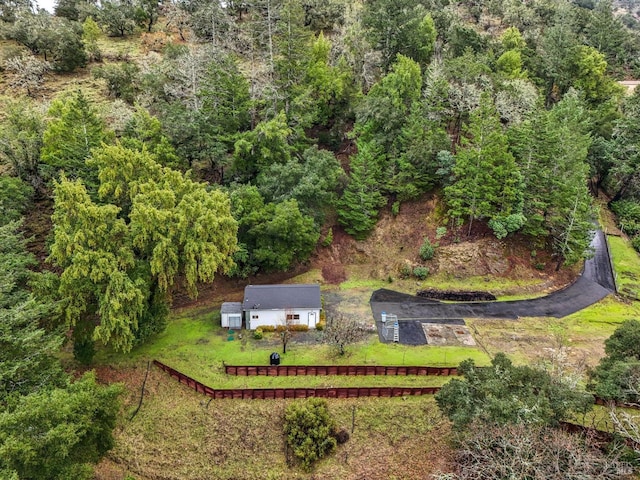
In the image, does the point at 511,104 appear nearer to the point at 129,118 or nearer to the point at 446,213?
the point at 446,213

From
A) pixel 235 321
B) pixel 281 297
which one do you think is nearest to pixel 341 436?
pixel 281 297

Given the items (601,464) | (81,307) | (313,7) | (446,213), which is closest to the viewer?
(601,464)

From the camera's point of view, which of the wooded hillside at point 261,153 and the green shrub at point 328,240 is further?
the green shrub at point 328,240

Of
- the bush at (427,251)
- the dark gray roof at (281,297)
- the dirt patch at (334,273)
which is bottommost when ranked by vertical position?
the dark gray roof at (281,297)

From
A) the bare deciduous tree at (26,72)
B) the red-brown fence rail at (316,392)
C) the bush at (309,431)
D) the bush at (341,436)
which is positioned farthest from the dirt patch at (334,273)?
the bare deciduous tree at (26,72)

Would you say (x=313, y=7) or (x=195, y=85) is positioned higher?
(x=313, y=7)

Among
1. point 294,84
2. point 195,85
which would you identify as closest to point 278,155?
point 294,84

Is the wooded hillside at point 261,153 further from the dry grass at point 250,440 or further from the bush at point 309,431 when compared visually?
the bush at point 309,431
